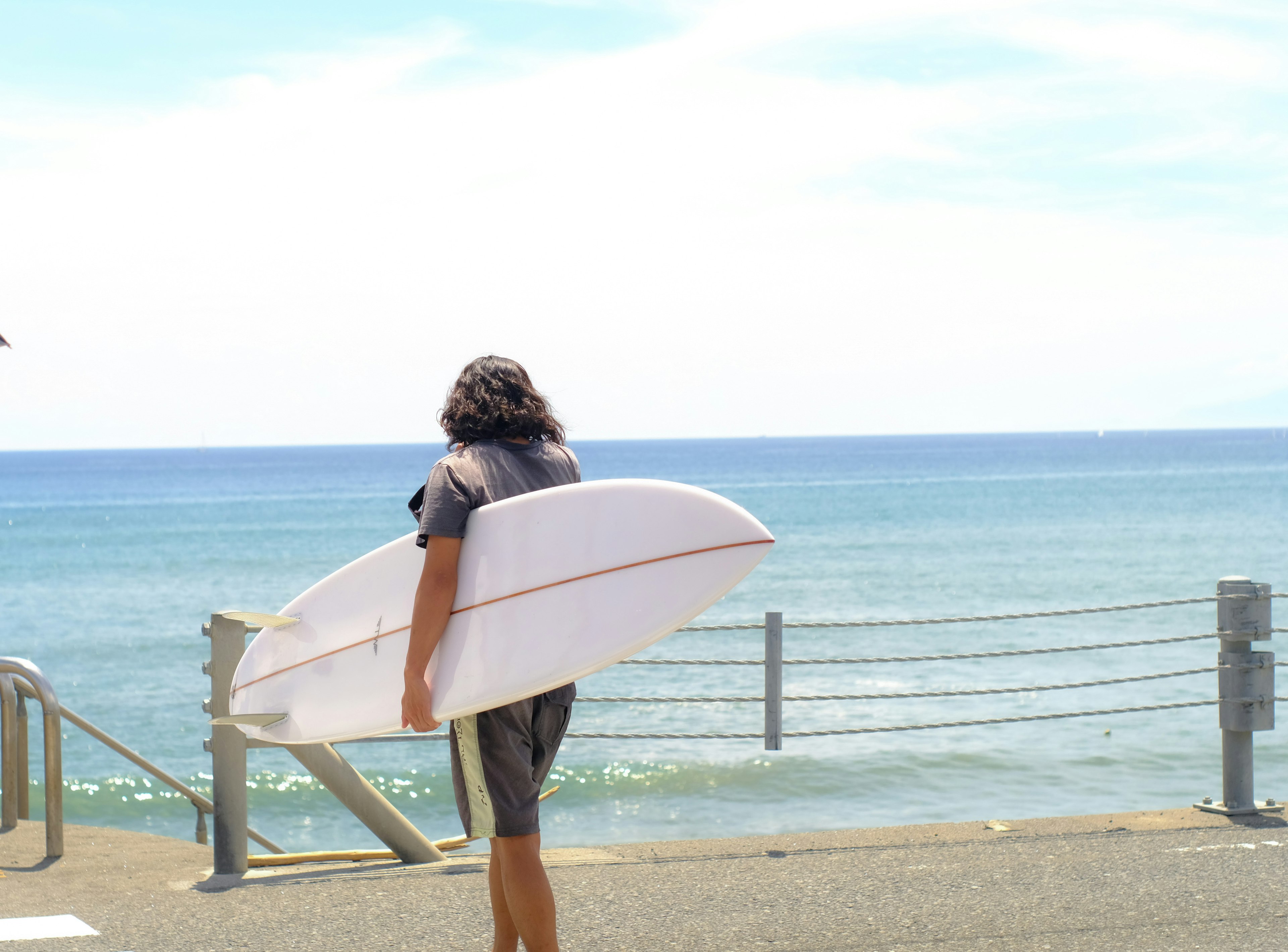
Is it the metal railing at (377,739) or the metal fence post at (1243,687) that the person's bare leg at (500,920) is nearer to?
the metal railing at (377,739)

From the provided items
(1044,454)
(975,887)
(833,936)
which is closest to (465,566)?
(833,936)

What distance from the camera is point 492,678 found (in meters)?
2.60

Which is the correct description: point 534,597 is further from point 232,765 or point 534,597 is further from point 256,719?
point 232,765

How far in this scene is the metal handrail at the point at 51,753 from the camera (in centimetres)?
414

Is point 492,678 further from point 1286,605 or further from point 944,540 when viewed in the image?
point 944,540

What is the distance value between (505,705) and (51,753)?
97.8 inches

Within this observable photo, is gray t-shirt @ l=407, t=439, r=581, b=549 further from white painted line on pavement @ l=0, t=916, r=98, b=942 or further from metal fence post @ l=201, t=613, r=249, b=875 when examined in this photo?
white painted line on pavement @ l=0, t=916, r=98, b=942

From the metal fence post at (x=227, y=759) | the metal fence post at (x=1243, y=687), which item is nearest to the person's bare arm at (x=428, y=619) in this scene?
the metal fence post at (x=227, y=759)

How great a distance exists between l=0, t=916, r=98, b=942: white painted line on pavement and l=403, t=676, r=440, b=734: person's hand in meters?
1.33

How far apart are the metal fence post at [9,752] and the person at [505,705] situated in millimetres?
2740

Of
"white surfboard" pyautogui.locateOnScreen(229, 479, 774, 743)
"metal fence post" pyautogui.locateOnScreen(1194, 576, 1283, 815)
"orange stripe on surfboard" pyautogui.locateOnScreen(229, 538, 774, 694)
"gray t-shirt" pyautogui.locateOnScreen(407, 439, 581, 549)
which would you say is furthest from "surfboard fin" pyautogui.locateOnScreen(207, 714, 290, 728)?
"metal fence post" pyautogui.locateOnScreen(1194, 576, 1283, 815)

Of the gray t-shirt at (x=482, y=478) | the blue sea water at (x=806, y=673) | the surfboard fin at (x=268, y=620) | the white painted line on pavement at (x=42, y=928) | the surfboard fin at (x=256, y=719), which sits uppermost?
the gray t-shirt at (x=482, y=478)

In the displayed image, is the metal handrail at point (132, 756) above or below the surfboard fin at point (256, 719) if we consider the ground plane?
below

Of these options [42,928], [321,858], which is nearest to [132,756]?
[321,858]
